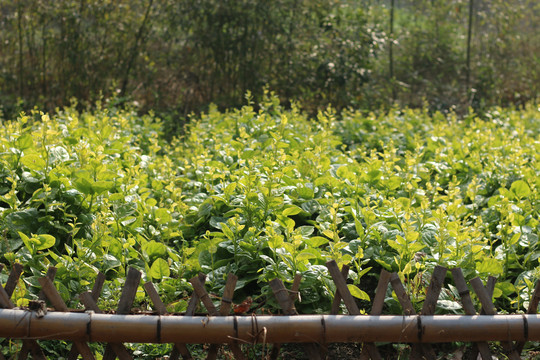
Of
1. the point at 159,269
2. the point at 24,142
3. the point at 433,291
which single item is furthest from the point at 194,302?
the point at 24,142

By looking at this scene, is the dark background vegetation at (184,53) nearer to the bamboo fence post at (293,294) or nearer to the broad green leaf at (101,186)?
the broad green leaf at (101,186)

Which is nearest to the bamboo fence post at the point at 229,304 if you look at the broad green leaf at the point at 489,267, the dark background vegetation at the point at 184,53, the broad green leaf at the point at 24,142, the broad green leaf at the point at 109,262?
the broad green leaf at the point at 109,262

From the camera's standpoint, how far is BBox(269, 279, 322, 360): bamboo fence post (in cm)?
239

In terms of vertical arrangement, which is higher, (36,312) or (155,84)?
(36,312)

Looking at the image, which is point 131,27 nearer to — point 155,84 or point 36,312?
point 155,84

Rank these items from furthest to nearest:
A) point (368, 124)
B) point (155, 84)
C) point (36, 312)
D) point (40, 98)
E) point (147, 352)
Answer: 1. point (155, 84)
2. point (40, 98)
3. point (368, 124)
4. point (147, 352)
5. point (36, 312)

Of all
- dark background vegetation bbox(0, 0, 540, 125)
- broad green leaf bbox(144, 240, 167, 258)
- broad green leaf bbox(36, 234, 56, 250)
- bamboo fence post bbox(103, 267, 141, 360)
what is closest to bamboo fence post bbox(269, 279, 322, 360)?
bamboo fence post bbox(103, 267, 141, 360)

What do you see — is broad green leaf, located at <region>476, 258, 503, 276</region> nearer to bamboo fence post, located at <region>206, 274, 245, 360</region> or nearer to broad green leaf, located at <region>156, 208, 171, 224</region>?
bamboo fence post, located at <region>206, 274, 245, 360</region>

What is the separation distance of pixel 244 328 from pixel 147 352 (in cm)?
59

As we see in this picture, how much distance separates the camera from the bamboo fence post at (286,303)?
2.39 meters

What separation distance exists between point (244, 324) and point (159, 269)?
69 cm

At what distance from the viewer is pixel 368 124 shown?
661 centimetres

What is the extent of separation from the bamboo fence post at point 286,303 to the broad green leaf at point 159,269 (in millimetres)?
682

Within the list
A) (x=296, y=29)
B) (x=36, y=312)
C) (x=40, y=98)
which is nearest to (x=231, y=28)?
(x=296, y=29)
